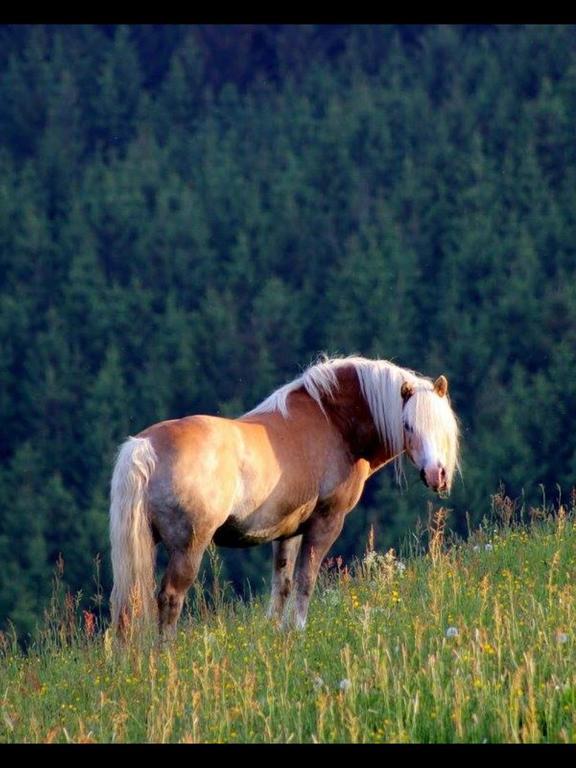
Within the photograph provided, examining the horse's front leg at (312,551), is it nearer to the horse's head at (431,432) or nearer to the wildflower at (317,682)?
the horse's head at (431,432)

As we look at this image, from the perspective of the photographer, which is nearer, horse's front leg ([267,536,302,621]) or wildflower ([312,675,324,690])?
wildflower ([312,675,324,690])

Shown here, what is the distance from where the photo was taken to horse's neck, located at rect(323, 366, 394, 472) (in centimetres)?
805

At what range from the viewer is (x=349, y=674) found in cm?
525

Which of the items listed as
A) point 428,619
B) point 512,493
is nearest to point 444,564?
point 428,619

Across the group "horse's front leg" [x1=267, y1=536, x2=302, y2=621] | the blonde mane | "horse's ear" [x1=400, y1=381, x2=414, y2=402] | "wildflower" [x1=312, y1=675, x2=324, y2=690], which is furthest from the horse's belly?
"wildflower" [x1=312, y1=675, x2=324, y2=690]

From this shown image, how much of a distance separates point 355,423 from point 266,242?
39.1 metres

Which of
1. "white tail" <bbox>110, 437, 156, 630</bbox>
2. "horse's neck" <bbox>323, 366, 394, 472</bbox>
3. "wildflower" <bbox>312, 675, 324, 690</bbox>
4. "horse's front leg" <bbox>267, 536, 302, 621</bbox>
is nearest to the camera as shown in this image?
"wildflower" <bbox>312, 675, 324, 690</bbox>

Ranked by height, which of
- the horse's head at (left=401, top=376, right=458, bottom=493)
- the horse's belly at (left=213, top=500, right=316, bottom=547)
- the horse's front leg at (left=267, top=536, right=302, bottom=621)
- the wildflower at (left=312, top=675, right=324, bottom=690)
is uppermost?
the horse's head at (left=401, top=376, right=458, bottom=493)

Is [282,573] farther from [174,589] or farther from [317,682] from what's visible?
[317,682]

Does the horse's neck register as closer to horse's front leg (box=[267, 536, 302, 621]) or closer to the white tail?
horse's front leg (box=[267, 536, 302, 621])

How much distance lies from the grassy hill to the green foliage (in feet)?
75.1

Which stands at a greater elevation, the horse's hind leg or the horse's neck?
the horse's neck

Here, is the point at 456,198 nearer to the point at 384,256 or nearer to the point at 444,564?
the point at 384,256

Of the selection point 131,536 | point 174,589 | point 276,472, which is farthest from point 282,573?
point 131,536
